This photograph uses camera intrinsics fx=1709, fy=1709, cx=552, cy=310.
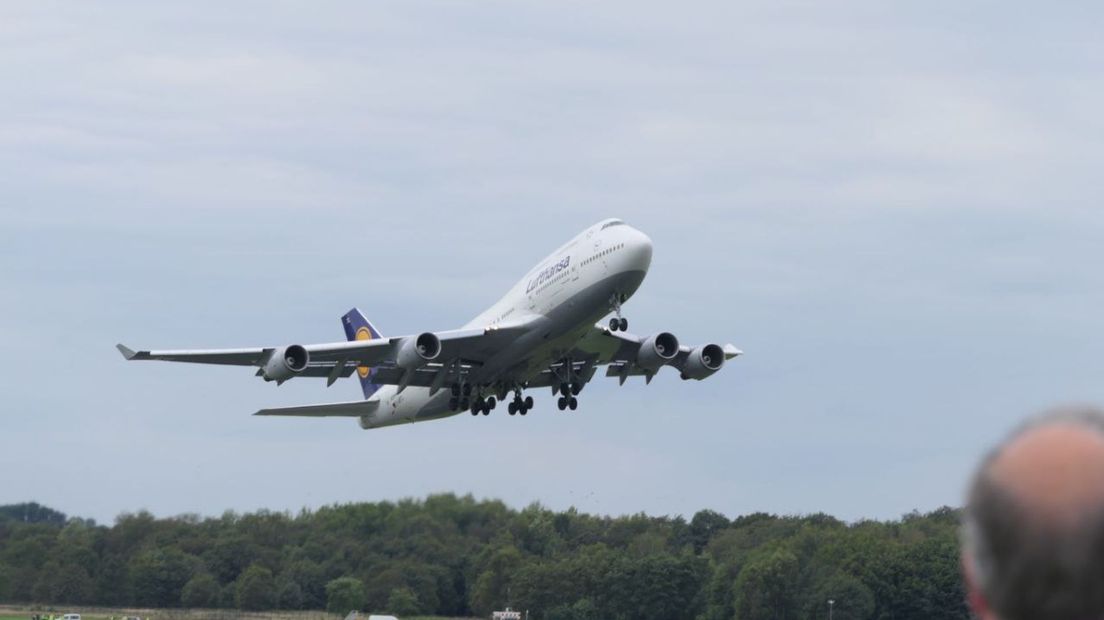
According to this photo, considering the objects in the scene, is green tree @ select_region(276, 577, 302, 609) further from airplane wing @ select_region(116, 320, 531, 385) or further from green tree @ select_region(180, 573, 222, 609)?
airplane wing @ select_region(116, 320, 531, 385)

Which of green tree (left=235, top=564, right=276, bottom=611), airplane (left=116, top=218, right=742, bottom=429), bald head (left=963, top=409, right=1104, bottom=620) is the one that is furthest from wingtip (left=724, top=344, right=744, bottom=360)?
bald head (left=963, top=409, right=1104, bottom=620)

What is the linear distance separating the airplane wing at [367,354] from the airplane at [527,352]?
1.7 inches

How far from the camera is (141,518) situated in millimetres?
96250

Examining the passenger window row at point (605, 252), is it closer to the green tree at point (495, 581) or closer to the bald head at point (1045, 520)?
the green tree at point (495, 581)

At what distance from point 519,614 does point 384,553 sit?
55.4 feet

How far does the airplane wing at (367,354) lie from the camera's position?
183 ft

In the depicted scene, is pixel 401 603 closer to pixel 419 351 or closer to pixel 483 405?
pixel 483 405

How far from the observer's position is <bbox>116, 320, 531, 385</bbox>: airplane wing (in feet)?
183

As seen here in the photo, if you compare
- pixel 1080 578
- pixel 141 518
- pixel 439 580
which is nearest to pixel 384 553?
pixel 439 580

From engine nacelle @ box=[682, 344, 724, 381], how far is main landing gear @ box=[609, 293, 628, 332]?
10.1 m

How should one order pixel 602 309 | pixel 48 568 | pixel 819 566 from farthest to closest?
pixel 48 568
pixel 819 566
pixel 602 309

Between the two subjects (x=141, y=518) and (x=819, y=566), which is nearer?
(x=819, y=566)

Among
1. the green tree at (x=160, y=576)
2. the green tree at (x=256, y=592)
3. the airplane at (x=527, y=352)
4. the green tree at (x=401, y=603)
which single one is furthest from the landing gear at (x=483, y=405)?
the green tree at (x=160, y=576)

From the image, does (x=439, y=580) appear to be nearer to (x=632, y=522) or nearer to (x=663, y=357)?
(x=632, y=522)
